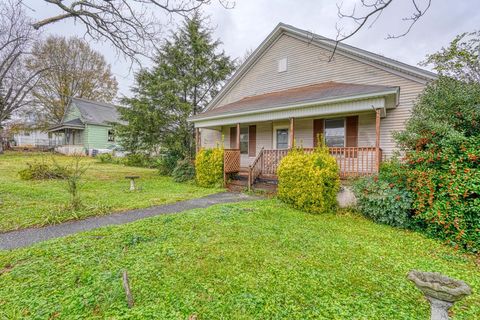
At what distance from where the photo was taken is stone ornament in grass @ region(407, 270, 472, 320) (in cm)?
175

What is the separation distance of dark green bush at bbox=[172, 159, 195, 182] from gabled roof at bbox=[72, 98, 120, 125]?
16.2 m

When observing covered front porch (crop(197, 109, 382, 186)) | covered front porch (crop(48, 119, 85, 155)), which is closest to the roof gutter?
covered front porch (crop(197, 109, 382, 186))

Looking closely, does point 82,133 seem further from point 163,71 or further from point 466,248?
point 466,248

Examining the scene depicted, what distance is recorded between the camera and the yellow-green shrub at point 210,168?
10.1 metres

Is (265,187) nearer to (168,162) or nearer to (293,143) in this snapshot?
(293,143)

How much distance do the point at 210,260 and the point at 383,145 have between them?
8004 mm

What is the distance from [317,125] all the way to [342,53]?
3.28 metres

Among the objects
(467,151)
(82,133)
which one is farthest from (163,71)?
(82,133)

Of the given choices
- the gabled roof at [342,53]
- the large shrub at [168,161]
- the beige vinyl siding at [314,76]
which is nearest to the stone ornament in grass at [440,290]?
the beige vinyl siding at [314,76]

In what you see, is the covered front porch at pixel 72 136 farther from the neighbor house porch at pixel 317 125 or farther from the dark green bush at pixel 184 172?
the neighbor house porch at pixel 317 125

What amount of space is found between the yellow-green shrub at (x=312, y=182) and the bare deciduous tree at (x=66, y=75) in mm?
28491

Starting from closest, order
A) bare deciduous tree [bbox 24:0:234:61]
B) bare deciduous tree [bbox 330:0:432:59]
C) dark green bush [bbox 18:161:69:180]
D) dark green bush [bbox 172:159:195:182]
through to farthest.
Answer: bare deciduous tree [bbox 330:0:432:59] → bare deciduous tree [bbox 24:0:234:61] → dark green bush [bbox 18:161:69:180] → dark green bush [bbox 172:159:195:182]

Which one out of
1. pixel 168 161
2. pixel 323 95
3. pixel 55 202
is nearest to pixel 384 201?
pixel 323 95

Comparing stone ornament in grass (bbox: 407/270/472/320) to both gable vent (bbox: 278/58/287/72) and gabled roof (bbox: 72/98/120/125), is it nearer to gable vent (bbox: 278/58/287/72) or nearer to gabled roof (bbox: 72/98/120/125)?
gable vent (bbox: 278/58/287/72)
